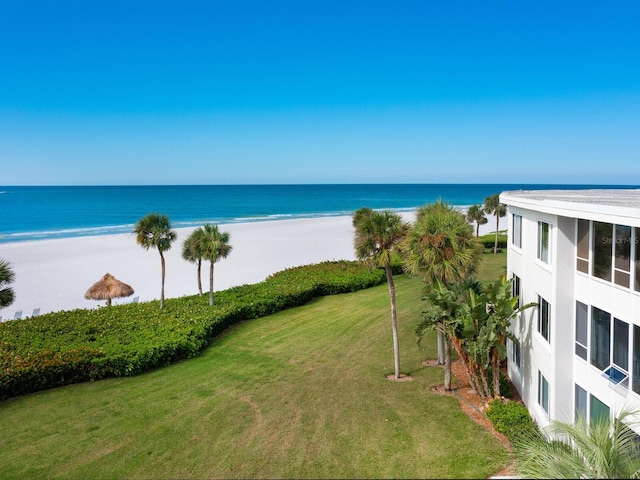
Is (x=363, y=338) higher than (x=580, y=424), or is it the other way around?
(x=580, y=424)

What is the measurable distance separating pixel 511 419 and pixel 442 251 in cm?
514

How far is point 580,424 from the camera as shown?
277 inches

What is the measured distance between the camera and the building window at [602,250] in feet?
30.6

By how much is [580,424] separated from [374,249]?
30.0 feet

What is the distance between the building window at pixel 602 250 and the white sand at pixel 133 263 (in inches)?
985

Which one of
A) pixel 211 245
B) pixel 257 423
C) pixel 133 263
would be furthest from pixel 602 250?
pixel 133 263

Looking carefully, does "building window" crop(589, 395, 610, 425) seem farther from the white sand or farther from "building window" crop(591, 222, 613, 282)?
the white sand

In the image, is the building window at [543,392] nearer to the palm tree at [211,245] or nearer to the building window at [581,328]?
the building window at [581,328]

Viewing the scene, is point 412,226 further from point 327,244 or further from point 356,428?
point 327,244

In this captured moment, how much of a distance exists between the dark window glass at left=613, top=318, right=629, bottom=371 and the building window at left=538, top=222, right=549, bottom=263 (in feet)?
9.29

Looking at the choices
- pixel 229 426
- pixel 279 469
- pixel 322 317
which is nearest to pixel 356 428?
pixel 279 469

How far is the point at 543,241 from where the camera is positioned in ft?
39.9

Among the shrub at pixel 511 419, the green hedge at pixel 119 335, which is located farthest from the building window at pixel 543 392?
the green hedge at pixel 119 335

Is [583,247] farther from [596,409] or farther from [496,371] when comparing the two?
[496,371]
